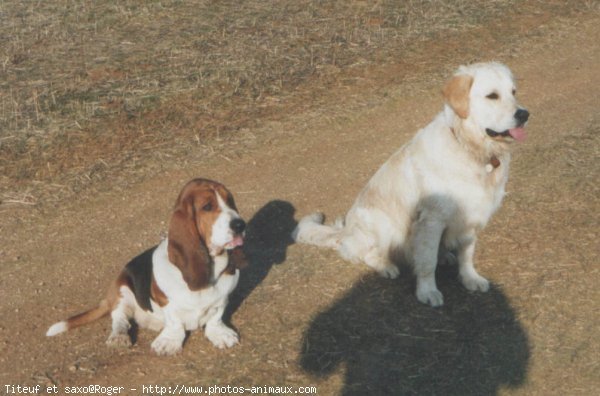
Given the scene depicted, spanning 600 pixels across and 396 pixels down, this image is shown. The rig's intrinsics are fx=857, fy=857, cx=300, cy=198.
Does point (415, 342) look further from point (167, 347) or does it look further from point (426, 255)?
point (167, 347)

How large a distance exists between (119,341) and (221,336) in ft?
2.57

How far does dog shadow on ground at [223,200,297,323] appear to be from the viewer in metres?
7.59

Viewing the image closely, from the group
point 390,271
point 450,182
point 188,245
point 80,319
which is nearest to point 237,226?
point 188,245

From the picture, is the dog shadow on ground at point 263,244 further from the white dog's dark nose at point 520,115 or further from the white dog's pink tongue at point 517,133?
the white dog's dark nose at point 520,115

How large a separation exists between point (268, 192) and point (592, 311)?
12.3ft

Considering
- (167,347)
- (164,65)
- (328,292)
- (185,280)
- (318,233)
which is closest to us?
(185,280)

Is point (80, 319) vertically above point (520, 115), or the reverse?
point (520, 115)

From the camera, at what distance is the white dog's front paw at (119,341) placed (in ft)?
21.7

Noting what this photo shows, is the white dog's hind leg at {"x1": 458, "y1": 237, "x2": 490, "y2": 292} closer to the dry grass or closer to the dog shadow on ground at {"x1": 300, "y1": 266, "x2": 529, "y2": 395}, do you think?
the dog shadow on ground at {"x1": 300, "y1": 266, "x2": 529, "y2": 395}

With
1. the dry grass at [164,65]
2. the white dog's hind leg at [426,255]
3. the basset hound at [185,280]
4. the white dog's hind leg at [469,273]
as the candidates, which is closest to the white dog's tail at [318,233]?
the white dog's hind leg at [426,255]

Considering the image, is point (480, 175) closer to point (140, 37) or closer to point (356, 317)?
point (356, 317)

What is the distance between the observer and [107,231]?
8719 millimetres

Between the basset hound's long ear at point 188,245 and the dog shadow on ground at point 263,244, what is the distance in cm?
99

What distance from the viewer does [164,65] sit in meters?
12.5
